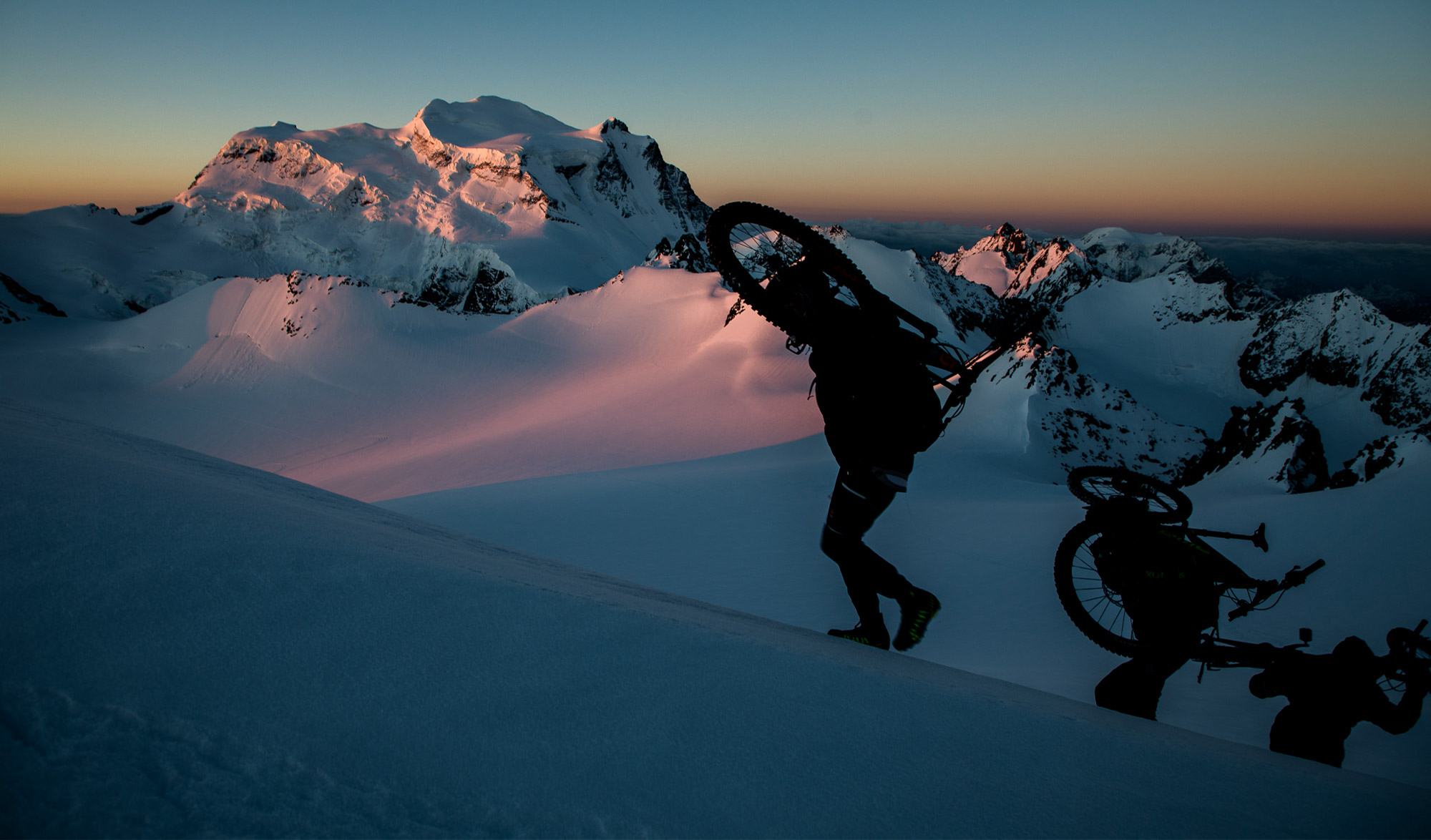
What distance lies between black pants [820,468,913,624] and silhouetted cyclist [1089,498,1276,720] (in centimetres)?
102

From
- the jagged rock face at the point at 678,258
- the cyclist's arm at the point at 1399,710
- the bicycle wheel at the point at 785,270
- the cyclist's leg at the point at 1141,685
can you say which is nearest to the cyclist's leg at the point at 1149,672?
the cyclist's leg at the point at 1141,685

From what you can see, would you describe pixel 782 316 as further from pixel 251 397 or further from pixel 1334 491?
pixel 251 397

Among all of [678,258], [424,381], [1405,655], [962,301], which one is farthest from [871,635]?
[962,301]

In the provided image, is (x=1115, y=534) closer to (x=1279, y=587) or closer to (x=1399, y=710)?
(x=1279, y=587)

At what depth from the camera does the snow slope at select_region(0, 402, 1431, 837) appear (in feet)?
3.71

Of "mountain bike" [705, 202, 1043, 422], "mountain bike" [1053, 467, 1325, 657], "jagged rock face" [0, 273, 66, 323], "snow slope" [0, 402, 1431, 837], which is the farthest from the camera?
"jagged rock face" [0, 273, 66, 323]

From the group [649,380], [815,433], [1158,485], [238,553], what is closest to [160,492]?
[238,553]

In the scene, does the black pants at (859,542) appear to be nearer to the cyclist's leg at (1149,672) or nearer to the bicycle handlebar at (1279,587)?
the cyclist's leg at (1149,672)

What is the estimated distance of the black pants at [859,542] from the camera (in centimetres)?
331

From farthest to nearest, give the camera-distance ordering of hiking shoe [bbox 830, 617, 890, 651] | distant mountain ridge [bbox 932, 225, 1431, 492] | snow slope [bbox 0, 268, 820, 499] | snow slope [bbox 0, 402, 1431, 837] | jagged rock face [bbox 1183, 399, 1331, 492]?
1. snow slope [bbox 0, 268, 820, 499]
2. distant mountain ridge [bbox 932, 225, 1431, 492]
3. jagged rock face [bbox 1183, 399, 1331, 492]
4. hiking shoe [bbox 830, 617, 890, 651]
5. snow slope [bbox 0, 402, 1431, 837]

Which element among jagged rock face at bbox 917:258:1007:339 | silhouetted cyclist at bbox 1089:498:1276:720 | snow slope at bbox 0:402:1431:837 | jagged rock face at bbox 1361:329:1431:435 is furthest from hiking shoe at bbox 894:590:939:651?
jagged rock face at bbox 1361:329:1431:435

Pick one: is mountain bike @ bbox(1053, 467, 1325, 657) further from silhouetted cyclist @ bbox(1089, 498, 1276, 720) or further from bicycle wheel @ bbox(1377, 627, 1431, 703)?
bicycle wheel @ bbox(1377, 627, 1431, 703)

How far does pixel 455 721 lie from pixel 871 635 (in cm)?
256

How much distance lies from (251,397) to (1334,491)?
36526 millimetres
